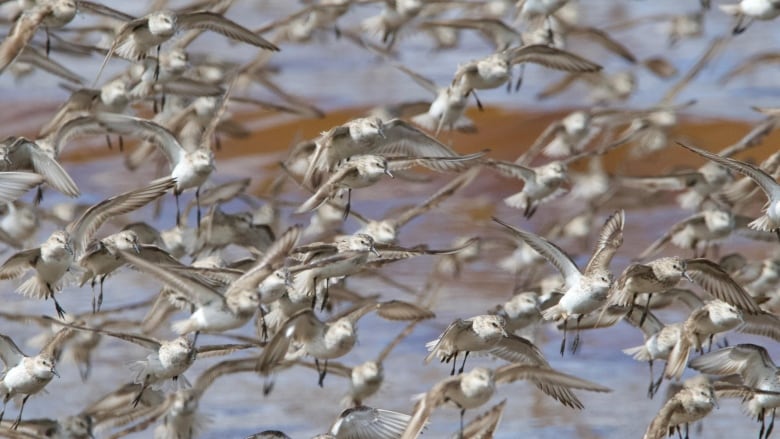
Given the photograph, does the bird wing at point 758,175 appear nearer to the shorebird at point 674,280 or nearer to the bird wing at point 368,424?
the shorebird at point 674,280

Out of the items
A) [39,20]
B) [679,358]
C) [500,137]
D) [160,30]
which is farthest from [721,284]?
[500,137]

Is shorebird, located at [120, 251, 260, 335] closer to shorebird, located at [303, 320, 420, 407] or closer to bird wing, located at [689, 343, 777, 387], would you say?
shorebird, located at [303, 320, 420, 407]

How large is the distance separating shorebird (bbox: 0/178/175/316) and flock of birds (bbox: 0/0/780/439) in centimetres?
1

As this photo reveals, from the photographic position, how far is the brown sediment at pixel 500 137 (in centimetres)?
1652

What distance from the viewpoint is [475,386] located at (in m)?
7.59

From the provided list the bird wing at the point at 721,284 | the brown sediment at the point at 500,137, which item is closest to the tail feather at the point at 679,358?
the bird wing at the point at 721,284

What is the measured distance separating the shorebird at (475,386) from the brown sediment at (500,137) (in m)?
8.07

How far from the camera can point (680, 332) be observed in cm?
891

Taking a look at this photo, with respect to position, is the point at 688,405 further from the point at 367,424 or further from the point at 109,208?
the point at 109,208

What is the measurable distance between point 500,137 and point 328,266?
913cm

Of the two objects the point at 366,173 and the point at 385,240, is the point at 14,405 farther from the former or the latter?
the point at 366,173

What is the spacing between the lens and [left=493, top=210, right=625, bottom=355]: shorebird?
8.55 metres

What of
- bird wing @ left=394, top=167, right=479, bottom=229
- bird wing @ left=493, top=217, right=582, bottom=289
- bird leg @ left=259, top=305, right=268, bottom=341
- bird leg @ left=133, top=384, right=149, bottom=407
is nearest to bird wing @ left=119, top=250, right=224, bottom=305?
bird leg @ left=259, top=305, right=268, bottom=341

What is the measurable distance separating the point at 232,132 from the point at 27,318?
169 inches
